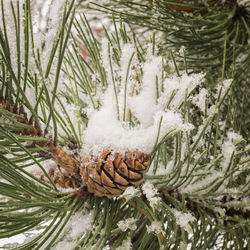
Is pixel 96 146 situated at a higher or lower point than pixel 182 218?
higher

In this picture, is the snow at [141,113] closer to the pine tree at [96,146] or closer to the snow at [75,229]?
the pine tree at [96,146]

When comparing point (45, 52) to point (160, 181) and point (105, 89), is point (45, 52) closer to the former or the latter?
point (105, 89)

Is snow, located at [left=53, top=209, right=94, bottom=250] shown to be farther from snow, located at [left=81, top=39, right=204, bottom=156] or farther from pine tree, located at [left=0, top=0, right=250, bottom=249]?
snow, located at [left=81, top=39, right=204, bottom=156]

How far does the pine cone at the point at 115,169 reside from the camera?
1.48 feet

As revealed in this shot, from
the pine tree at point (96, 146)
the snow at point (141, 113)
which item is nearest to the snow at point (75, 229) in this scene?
the pine tree at point (96, 146)

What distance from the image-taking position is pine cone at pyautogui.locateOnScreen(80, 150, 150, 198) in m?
0.45

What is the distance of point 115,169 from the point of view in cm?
45

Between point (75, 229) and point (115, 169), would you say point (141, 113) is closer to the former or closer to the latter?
point (115, 169)

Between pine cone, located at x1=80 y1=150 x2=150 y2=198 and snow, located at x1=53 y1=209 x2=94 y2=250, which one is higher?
pine cone, located at x1=80 y1=150 x2=150 y2=198

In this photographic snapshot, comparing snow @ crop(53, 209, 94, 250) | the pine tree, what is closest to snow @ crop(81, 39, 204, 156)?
the pine tree

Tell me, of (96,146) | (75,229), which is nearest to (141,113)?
(96,146)

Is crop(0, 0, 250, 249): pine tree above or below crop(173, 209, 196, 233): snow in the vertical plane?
above

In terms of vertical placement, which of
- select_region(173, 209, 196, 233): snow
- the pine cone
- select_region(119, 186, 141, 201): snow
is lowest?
select_region(173, 209, 196, 233): snow

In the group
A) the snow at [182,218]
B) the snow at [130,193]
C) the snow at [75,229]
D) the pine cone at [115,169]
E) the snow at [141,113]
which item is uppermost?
the snow at [141,113]
